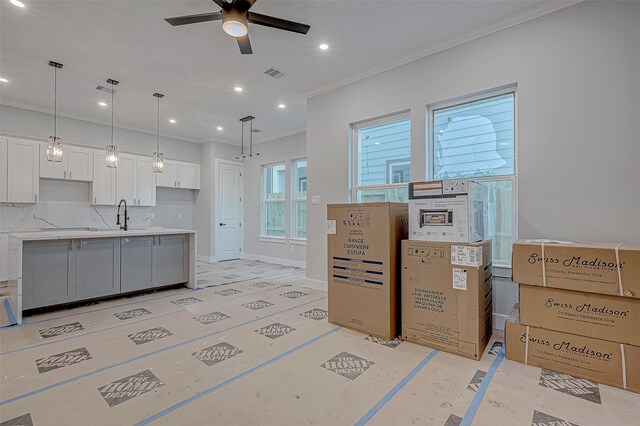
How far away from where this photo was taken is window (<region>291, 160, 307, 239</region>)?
677 cm

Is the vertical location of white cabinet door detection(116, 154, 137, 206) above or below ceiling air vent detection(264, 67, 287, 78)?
below

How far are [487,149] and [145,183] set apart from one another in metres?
6.59

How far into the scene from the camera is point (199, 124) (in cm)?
638

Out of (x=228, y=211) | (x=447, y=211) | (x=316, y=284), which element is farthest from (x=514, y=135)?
(x=228, y=211)

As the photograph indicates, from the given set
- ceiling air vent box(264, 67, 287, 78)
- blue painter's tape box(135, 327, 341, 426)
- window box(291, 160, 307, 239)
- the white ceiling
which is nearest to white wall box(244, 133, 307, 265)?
window box(291, 160, 307, 239)

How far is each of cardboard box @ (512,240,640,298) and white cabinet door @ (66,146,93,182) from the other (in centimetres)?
704

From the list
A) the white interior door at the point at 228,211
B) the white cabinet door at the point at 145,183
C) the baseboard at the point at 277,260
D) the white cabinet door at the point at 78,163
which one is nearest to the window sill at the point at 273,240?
the baseboard at the point at 277,260

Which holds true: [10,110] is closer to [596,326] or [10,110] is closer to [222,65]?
[222,65]

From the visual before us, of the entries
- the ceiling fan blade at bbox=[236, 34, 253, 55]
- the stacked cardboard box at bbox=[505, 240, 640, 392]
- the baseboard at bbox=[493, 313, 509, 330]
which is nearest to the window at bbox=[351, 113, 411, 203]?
the baseboard at bbox=[493, 313, 509, 330]

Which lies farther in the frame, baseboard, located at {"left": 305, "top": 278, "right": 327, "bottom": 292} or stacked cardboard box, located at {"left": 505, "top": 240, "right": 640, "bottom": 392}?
baseboard, located at {"left": 305, "top": 278, "right": 327, "bottom": 292}

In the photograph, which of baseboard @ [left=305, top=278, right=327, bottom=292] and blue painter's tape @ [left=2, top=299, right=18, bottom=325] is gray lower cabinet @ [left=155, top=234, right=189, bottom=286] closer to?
blue painter's tape @ [left=2, top=299, right=18, bottom=325]

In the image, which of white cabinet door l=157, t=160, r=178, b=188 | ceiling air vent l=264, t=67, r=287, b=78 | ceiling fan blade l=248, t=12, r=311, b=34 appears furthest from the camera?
white cabinet door l=157, t=160, r=178, b=188

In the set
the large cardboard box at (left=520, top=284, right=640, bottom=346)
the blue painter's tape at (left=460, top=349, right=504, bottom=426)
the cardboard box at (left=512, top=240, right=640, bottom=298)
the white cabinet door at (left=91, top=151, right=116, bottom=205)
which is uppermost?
the white cabinet door at (left=91, top=151, right=116, bottom=205)

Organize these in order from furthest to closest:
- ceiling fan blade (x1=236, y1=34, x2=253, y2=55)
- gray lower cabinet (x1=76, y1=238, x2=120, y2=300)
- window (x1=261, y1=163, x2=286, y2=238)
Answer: window (x1=261, y1=163, x2=286, y2=238) → gray lower cabinet (x1=76, y1=238, x2=120, y2=300) → ceiling fan blade (x1=236, y1=34, x2=253, y2=55)
